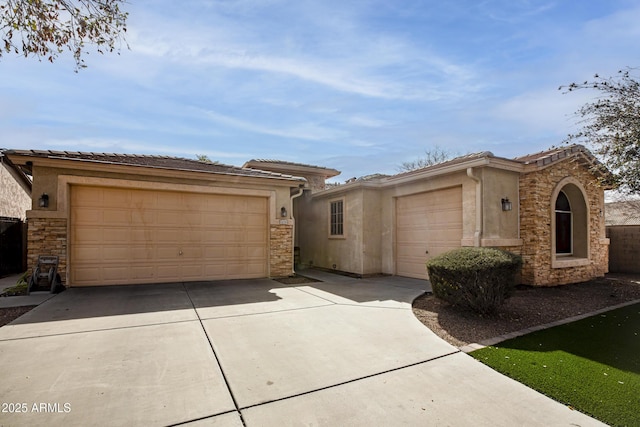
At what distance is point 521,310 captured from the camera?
6.21 metres

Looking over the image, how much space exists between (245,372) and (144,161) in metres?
7.77

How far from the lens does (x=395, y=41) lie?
7.29 m

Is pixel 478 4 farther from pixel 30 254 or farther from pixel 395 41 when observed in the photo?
pixel 30 254

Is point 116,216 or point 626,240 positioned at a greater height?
point 116,216

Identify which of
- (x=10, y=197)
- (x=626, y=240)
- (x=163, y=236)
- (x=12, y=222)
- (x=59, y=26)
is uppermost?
(x=59, y=26)

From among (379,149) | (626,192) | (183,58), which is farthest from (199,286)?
(379,149)

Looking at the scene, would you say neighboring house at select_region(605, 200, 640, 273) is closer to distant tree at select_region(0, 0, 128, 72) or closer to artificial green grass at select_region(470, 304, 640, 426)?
artificial green grass at select_region(470, 304, 640, 426)

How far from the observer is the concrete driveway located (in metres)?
2.70

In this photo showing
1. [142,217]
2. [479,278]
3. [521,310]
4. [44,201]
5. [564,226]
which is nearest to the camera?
[479,278]

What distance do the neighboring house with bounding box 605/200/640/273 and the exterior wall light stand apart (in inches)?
725

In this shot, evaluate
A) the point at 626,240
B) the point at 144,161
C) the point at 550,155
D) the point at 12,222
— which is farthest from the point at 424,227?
the point at 12,222

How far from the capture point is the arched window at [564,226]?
10273 millimetres

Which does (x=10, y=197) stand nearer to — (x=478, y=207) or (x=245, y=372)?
(x=245, y=372)

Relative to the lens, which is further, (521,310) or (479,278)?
(521,310)
